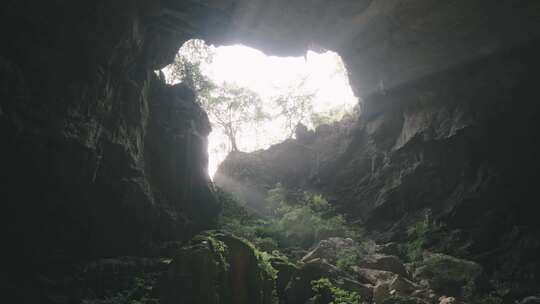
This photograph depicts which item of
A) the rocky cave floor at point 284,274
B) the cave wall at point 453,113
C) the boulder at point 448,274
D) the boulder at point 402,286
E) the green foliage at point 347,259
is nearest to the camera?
the rocky cave floor at point 284,274

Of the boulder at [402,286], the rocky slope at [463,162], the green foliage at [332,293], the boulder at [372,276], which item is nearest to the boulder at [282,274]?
the green foliage at [332,293]

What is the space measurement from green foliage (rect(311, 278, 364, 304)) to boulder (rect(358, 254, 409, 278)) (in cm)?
277

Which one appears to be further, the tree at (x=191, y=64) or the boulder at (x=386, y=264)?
the tree at (x=191, y=64)

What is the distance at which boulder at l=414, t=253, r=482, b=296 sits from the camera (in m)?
11.9

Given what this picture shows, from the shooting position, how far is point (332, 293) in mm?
10219

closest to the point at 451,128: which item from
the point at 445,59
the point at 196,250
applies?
the point at 445,59

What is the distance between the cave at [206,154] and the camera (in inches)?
388

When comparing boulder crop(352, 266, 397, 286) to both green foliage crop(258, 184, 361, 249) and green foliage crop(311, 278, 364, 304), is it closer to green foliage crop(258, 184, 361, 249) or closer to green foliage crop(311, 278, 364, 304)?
green foliage crop(311, 278, 364, 304)

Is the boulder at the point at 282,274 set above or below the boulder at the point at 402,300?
above

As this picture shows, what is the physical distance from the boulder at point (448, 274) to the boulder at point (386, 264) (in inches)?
21.7

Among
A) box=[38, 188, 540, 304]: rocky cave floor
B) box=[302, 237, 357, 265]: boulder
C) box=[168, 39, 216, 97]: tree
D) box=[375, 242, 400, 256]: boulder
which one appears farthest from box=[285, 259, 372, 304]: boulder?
box=[168, 39, 216, 97]: tree

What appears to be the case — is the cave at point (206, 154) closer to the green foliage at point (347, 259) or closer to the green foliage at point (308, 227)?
the green foliage at point (347, 259)

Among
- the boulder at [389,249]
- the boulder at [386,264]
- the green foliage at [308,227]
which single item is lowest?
the boulder at [386,264]

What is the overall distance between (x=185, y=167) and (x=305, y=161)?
13.6m
